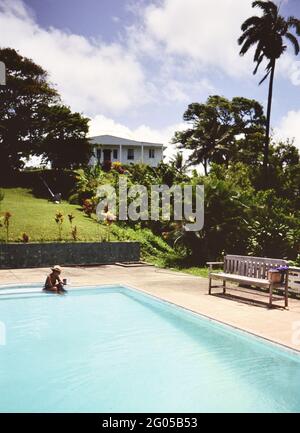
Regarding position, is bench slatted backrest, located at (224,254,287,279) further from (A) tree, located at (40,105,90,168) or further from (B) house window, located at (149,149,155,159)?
(B) house window, located at (149,149,155,159)

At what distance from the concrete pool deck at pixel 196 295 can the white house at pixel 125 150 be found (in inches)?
1756

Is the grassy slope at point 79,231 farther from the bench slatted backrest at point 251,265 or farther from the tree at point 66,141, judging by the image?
the tree at point 66,141

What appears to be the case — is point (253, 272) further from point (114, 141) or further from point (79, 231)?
point (114, 141)

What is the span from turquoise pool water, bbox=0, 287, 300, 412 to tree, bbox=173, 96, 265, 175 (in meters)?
41.2

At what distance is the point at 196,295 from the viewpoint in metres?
11.9

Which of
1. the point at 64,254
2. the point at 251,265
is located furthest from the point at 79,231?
the point at 251,265

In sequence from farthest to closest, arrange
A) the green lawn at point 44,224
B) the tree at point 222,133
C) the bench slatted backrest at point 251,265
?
the tree at point 222,133
the green lawn at point 44,224
the bench slatted backrest at point 251,265

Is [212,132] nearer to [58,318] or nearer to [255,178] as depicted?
[255,178]

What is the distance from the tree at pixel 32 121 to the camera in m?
40.2

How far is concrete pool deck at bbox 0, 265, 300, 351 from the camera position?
327 inches

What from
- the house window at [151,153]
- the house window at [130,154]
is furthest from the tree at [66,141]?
the house window at [151,153]

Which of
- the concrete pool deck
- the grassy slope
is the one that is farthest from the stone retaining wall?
the grassy slope

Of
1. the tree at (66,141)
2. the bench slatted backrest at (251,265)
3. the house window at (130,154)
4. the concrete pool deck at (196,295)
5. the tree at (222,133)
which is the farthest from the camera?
the house window at (130,154)

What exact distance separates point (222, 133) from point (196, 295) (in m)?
44.2
